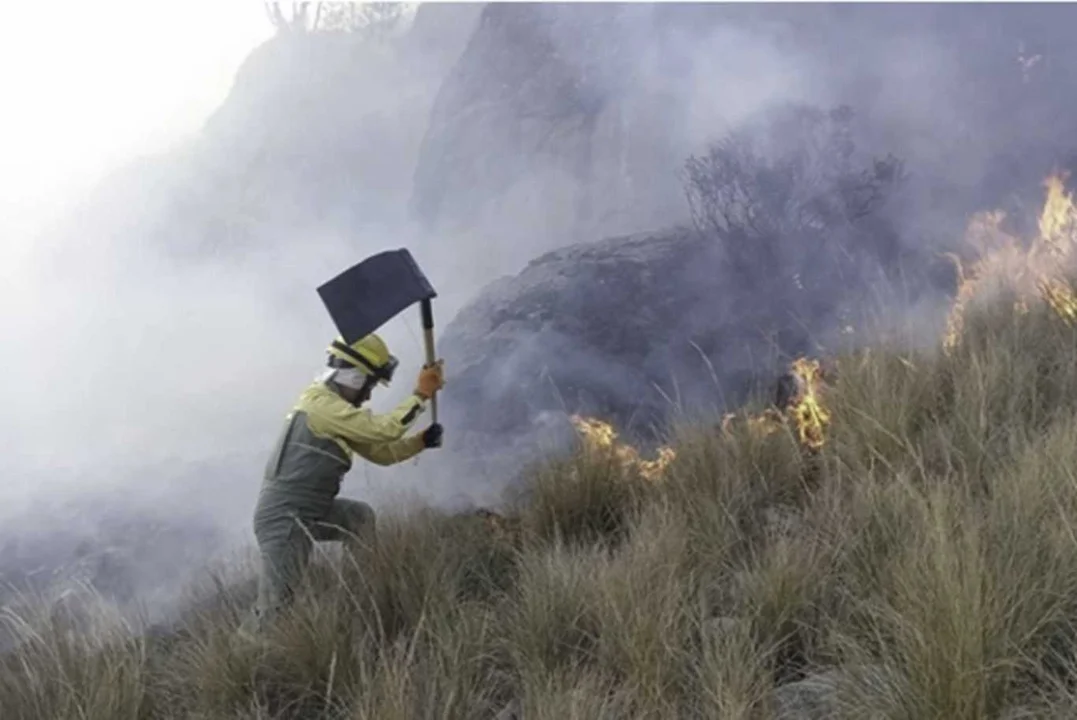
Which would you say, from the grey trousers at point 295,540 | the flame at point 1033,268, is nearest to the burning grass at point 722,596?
the grey trousers at point 295,540

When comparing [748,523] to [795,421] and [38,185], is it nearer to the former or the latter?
[795,421]

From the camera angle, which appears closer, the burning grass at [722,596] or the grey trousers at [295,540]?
the burning grass at [722,596]

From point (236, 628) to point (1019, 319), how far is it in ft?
12.5

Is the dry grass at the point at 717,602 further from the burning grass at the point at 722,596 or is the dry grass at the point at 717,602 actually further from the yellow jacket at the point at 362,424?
the yellow jacket at the point at 362,424

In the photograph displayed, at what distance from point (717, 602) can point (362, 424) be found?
1.81 m

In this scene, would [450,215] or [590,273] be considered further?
[450,215]

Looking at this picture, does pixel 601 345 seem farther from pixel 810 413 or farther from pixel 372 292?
pixel 372 292

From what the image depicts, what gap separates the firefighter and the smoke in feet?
1.35

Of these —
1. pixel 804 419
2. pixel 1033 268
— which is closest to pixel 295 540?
pixel 804 419

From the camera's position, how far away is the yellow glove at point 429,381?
4.18m

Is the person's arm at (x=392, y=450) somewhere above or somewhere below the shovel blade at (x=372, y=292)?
below

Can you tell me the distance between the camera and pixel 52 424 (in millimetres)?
16938

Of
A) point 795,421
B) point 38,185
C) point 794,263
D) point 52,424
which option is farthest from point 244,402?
point 38,185

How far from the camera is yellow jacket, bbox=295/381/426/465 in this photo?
4.12 metres
